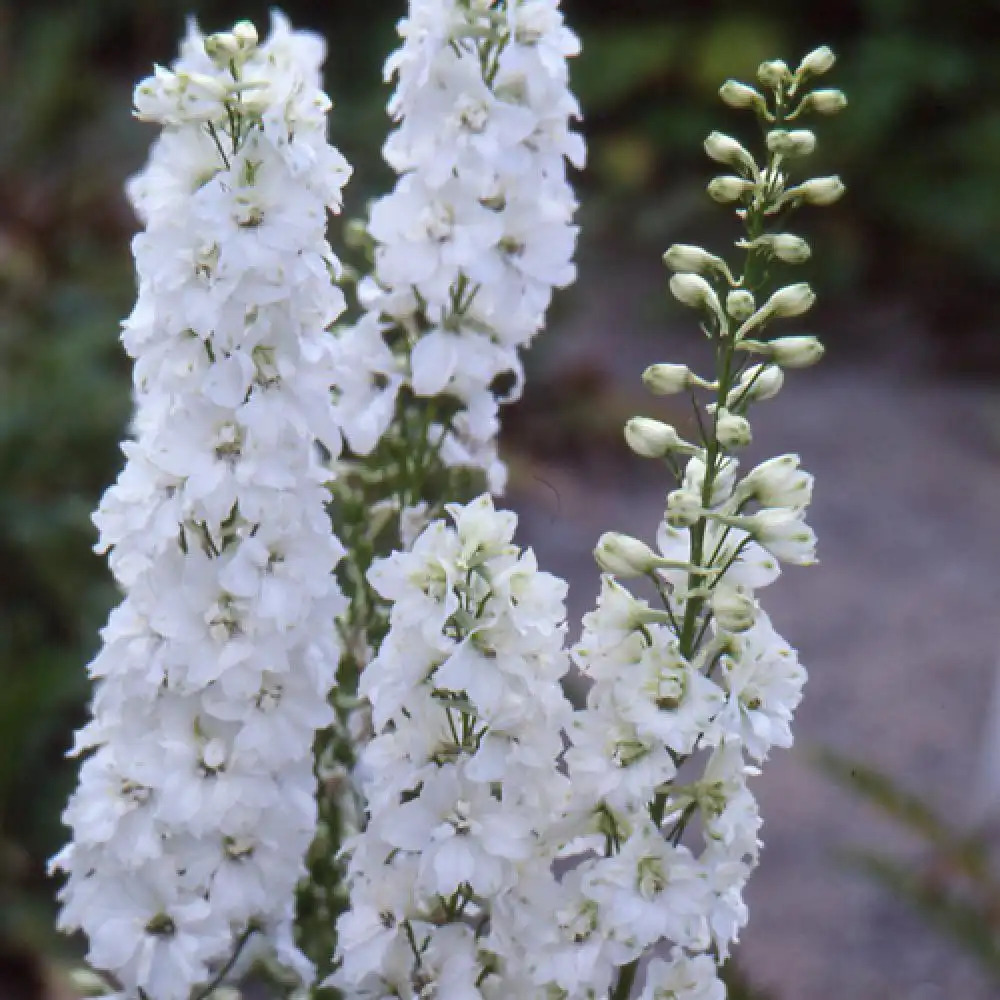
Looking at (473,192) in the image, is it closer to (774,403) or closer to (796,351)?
(796,351)

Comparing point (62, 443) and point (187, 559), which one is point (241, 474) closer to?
point (187, 559)

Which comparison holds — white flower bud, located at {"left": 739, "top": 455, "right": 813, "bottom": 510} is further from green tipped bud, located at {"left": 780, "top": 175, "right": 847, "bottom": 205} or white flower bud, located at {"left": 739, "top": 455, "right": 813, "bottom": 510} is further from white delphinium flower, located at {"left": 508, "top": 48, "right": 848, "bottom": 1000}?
green tipped bud, located at {"left": 780, "top": 175, "right": 847, "bottom": 205}

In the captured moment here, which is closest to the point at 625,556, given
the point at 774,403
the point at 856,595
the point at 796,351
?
the point at 796,351

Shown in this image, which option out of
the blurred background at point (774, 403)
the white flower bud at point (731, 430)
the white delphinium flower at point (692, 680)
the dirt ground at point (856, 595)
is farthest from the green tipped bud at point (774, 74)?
the dirt ground at point (856, 595)

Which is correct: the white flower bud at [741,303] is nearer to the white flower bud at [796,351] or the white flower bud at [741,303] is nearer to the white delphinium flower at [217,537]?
the white flower bud at [796,351]

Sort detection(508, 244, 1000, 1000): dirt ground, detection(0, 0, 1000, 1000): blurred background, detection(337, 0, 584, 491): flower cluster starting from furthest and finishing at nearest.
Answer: detection(508, 244, 1000, 1000): dirt ground, detection(0, 0, 1000, 1000): blurred background, detection(337, 0, 584, 491): flower cluster

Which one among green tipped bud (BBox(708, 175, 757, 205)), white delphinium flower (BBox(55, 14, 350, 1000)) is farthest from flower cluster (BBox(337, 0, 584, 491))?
green tipped bud (BBox(708, 175, 757, 205))
